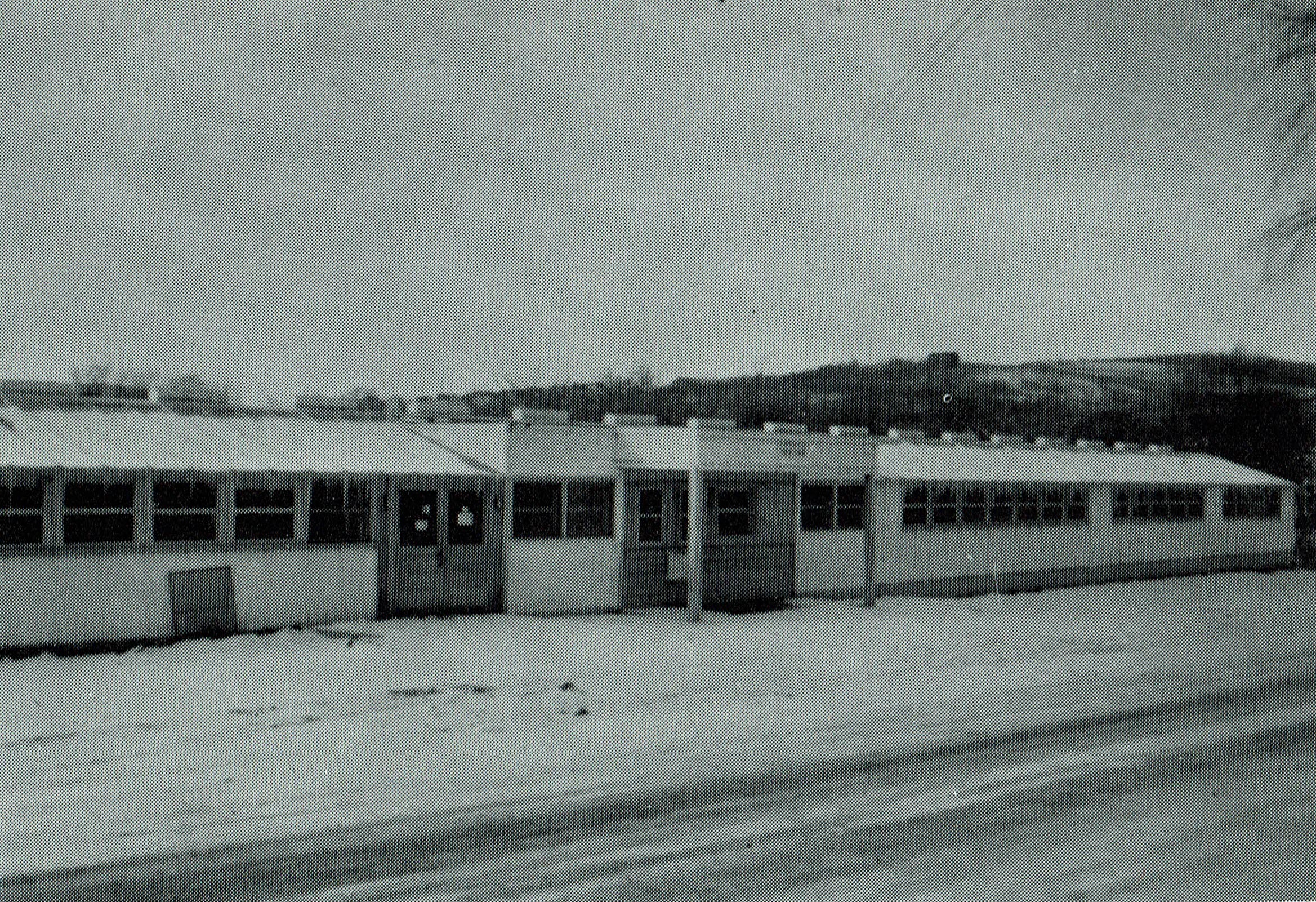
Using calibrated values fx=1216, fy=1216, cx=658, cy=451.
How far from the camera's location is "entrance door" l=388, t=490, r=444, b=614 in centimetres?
2022

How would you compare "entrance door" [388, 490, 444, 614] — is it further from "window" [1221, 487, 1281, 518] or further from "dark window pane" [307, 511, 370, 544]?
"window" [1221, 487, 1281, 518]

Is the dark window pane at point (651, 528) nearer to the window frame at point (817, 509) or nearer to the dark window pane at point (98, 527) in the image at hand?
the window frame at point (817, 509)

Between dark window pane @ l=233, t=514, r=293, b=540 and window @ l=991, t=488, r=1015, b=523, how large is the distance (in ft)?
54.1

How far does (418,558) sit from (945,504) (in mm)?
12745

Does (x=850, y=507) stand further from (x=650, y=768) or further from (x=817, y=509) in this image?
(x=650, y=768)

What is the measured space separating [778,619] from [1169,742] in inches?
414

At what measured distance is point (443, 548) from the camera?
20641 mm

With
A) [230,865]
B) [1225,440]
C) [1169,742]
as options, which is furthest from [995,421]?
[230,865]

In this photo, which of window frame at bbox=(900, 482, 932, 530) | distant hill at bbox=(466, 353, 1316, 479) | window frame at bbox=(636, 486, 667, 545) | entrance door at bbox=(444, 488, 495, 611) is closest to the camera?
entrance door at bbox=(444, 488, 495, 611)

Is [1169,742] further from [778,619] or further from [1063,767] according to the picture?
[778,619]

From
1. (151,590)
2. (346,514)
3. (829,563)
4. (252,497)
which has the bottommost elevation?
(829,563)

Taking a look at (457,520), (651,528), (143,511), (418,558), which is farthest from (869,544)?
(143,511)

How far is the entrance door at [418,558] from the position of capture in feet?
66.3

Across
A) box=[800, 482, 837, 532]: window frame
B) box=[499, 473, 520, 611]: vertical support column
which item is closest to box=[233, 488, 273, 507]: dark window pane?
box=[499, 473, 520, 611]: vertical support column
